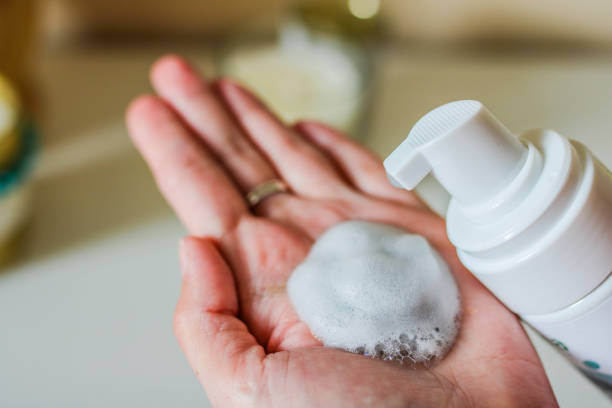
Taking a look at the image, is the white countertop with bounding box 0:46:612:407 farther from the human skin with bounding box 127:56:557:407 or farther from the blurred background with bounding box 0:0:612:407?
the human skin with bounding box 127:56:557:407

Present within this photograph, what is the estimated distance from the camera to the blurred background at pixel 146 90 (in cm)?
63

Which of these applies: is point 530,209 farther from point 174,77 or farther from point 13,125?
point 13,125

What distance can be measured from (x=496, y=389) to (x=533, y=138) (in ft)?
0.66

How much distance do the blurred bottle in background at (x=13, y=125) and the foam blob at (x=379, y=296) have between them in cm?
38

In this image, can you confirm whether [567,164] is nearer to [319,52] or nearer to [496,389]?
[496,389]

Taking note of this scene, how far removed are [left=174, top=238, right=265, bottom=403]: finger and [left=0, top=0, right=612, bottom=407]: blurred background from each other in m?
0.17

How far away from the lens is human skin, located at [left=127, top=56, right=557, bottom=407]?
1.39ft

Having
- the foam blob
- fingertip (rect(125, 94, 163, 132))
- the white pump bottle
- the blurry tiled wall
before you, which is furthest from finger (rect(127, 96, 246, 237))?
the blurry tiled wall

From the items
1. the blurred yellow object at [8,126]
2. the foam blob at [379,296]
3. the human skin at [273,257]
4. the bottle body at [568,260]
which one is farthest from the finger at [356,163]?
the blurred yellow object at [8,126]

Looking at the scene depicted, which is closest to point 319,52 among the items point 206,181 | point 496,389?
point 206,181

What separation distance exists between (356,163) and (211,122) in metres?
0.18

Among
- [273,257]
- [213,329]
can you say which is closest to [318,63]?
[273,257]

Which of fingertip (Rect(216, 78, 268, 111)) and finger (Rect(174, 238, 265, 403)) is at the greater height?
fingertip (Rect(216, 78, 268, 111))

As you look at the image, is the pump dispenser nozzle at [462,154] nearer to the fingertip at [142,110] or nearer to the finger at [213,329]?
the finger at [213,329]
